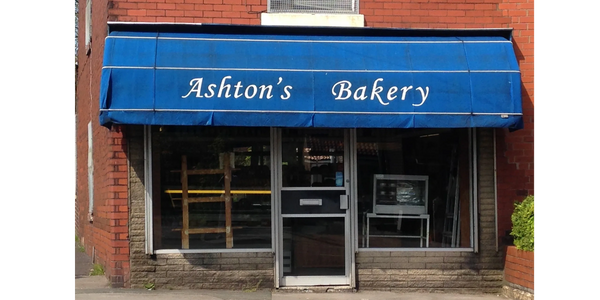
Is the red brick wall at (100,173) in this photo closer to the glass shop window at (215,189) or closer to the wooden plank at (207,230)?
the glass shop window at (215,189)

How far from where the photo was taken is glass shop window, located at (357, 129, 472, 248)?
8.40 m

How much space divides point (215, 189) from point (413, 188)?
7.68 feet

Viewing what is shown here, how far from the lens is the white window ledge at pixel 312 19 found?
8.20 m

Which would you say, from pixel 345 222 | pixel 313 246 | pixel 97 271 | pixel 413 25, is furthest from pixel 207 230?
pixel 413 25

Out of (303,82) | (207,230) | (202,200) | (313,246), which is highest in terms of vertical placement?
(303,82)

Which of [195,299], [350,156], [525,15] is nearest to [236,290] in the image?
[195,299]

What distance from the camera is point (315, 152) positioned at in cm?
832

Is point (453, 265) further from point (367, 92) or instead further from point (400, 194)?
point (367, 92)

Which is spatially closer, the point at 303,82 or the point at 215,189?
the point at 303,82

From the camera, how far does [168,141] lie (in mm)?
8188

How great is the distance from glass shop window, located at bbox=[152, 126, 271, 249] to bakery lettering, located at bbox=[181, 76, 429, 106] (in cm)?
82

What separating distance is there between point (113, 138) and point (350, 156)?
2.72 metres

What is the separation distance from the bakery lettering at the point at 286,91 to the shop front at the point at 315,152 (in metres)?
0.01
